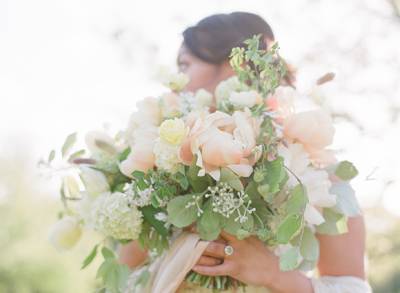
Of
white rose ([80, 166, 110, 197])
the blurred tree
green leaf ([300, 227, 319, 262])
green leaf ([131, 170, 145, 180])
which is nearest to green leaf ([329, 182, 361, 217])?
green leaf ([300, 227, 319, 262])

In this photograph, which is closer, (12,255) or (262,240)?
(262,240)

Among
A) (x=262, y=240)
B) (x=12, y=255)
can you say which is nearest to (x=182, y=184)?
(x=262, y=240)

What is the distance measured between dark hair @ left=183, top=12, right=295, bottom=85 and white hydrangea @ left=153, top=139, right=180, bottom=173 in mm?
745

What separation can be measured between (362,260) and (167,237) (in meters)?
0.64

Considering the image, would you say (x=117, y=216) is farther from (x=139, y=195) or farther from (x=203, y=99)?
(x=203, y=99)

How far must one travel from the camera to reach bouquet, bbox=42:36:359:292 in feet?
6.19

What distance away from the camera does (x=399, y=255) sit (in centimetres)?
1200

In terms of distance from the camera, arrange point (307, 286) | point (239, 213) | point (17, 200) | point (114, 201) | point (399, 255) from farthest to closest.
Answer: point (17, 200), point (399, 255), point (307, 286), point (114, 201), point (239, 213)

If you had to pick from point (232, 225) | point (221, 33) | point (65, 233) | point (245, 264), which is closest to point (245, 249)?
point (245, 264)

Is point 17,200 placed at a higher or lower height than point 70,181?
lower

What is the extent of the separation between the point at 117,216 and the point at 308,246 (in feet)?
1.77

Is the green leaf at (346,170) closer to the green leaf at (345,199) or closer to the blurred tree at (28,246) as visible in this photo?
the green leaf at (345,199)

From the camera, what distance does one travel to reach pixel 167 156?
1.93 m

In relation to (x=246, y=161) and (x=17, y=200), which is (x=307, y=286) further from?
(x=17, y=200)
